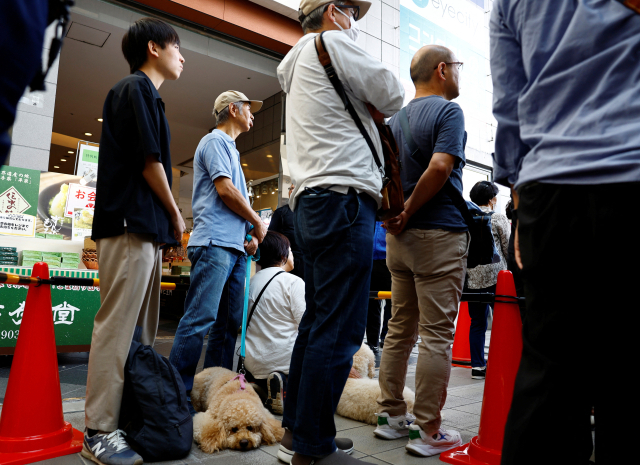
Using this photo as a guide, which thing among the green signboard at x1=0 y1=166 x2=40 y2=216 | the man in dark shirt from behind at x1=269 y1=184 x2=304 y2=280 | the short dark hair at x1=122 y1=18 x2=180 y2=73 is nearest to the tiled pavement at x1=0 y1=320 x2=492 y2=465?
the green signboard at x1=0 y1=166 x2=40 y2=216

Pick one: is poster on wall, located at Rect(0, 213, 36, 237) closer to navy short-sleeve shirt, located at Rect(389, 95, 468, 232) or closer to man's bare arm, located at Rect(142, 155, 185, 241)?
man's bare arm, located at Rect(142, 155, 185, 241)

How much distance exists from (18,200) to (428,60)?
4045 mm

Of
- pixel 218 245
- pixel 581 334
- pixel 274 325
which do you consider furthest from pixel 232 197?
pixel 581 334

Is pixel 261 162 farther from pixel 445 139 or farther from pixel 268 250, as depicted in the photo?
pixel 445 139

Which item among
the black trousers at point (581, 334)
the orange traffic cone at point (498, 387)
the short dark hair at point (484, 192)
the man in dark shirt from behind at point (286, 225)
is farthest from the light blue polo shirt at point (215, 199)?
the short dark hair at point (484, 192)

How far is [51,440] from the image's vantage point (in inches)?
79.2

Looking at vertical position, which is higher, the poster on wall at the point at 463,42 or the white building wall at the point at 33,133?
the poster on wall at the point at 463,42

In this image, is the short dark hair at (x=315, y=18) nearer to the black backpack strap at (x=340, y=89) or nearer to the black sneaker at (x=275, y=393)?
the black backpack strap at (x=340, y=89)

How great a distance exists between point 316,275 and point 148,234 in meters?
0.82

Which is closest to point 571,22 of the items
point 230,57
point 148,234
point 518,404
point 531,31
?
point 531,31

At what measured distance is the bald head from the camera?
2.47 metres

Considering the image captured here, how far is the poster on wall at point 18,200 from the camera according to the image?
434 cm

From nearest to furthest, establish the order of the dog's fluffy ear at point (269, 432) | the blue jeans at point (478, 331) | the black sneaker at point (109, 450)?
the black sneaker at point (109, 450), the dog's fluffy ear at point (269, 432), the blue jeans at point (478, 331)

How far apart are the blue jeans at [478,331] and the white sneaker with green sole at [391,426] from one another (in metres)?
2.13
